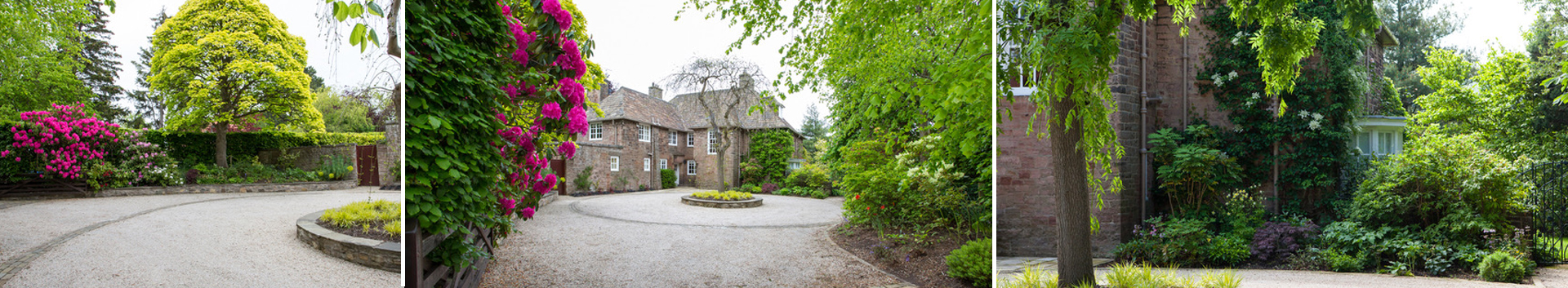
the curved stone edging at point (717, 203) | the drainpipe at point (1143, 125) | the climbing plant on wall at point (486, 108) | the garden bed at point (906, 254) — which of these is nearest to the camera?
the climbing plant on wall at point (486, 108)

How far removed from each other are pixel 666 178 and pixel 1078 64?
315 cm

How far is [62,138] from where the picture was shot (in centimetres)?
325

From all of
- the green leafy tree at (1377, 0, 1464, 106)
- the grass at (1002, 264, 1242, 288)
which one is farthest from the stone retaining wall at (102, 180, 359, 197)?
the green leafy tree at (1377, 0, 1464, 106)

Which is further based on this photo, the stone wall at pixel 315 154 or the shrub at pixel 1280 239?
the shrub at pixel 1280 239

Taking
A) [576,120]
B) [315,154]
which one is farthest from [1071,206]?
[315,154]

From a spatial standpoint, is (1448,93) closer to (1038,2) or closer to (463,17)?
(1038,2)

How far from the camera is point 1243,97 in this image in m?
9.67

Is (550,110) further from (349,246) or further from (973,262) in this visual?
(973,262)

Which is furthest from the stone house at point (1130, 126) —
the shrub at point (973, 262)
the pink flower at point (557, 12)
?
the pink flower at point (557, 12)

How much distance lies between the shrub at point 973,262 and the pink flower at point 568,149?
2.26 meters

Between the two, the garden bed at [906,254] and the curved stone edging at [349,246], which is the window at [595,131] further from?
the garden bed at [906,254]

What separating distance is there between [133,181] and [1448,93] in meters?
17.6

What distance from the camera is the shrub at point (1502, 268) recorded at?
7074 mm

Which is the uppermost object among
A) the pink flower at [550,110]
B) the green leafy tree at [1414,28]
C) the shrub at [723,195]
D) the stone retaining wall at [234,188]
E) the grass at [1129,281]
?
the green leafy tree at [1414,28]
